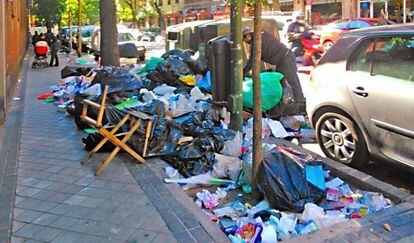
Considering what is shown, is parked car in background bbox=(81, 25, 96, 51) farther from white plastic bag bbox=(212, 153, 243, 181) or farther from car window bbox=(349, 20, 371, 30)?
white plastic bag bbox=(212, 153, 243, 181)

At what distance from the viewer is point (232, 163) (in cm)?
475

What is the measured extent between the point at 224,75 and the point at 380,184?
2288 mm

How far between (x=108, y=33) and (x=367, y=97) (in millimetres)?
8704

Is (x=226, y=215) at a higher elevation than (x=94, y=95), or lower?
lower

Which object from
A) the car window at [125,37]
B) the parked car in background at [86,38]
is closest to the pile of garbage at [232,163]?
the car window at [125,37]

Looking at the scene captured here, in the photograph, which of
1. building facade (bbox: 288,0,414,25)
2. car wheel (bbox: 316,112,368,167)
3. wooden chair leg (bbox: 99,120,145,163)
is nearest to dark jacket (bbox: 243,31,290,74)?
car wheel (bbox: 316,112,368,167)

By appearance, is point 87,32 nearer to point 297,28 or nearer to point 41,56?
point 41,56

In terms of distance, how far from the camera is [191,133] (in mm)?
5496

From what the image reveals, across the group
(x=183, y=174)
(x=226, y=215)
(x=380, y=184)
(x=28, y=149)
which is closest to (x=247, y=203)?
(x=226, y=215)

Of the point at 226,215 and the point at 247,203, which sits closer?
the point at 226,215

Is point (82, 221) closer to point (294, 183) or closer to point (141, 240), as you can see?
point (141, 240)

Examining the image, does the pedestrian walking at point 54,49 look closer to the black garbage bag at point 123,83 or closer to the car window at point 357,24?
the black garbage bag at point 123,83

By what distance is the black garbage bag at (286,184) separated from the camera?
3.77m

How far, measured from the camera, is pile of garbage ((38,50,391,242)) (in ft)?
11.9
